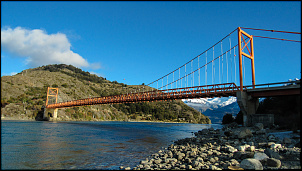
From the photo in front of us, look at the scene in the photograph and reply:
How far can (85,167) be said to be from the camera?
1106 centimetres

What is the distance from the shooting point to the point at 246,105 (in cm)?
2788

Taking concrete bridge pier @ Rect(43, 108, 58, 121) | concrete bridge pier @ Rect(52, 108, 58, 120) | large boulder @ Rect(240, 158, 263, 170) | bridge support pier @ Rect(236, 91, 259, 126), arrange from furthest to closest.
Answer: concrete bridge pier @ Rect(52, 108, 58, 120), concrete bridge pier @ Rect(43, 108, 58, 121), bridge support pier @ Rect(236, 91, 259, 126), large boulder @ Rect(240, 158, 263, 170)

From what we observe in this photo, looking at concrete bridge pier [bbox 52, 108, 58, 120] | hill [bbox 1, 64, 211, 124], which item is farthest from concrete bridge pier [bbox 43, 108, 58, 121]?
hill [bbox 1, 64, 211, 124]

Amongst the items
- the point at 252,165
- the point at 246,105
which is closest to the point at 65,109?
the point at 246,105

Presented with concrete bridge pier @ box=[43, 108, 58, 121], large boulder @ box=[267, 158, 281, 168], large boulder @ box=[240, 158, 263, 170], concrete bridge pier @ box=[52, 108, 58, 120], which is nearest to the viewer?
large boulder @ box=[240, 158, 263, 170]

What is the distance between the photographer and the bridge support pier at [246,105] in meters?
27.3

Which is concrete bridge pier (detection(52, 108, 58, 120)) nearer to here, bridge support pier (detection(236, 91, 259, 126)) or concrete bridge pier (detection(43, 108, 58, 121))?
concrete bridge pier (detection(43, 108, 58, 121))

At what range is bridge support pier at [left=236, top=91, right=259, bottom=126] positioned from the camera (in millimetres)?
27344

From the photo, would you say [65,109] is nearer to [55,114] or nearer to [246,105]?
[55,114]

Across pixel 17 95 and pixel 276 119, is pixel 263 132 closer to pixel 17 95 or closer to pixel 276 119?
pixel 276 119

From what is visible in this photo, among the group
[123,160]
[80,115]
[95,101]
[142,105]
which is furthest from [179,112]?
[123,160]

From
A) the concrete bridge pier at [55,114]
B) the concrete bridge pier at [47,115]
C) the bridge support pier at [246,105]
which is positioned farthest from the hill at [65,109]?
the bridge support pier at [246,105]

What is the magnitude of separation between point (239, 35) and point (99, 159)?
25.7 m

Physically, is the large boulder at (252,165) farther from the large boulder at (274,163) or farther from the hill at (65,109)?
the hill at (65,109)
